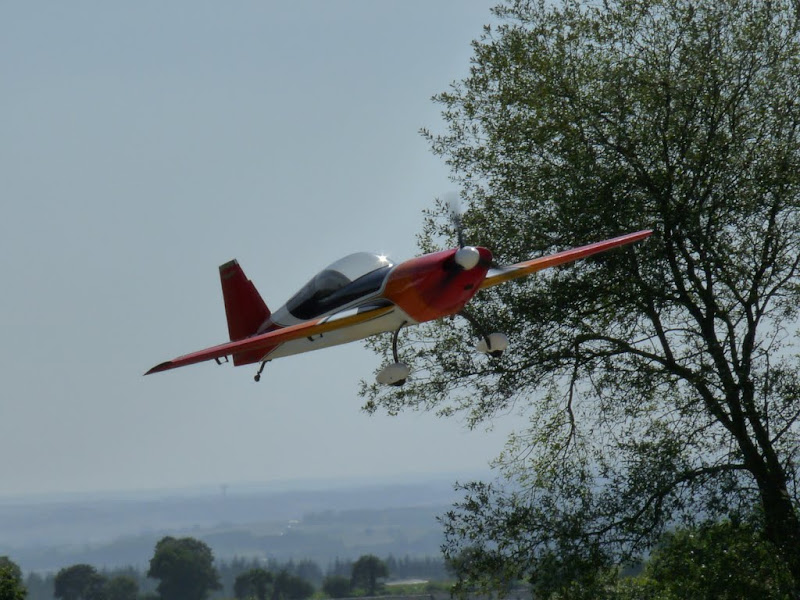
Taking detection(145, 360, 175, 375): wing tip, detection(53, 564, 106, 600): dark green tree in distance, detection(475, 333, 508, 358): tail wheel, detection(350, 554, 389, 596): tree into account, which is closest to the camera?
detection(145, 360, 175, 375): wing tip

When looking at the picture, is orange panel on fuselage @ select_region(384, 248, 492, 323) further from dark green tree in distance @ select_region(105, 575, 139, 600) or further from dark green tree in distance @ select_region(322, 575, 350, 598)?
dark green tree in distance @ select_region(322, 575, 350, 598)

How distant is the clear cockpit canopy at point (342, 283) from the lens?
12.7 metres

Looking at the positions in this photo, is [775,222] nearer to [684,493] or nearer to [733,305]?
[733,305]

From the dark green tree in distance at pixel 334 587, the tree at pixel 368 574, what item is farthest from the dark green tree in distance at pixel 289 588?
the tree at pixel 368 574

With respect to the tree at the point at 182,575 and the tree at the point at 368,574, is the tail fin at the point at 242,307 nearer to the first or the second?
the tree at the point at 182,575

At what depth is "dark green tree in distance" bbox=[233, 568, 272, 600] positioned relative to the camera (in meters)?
132

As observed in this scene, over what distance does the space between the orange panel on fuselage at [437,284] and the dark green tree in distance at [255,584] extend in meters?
125

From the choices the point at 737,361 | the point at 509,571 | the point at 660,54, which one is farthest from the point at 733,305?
the point at 509,571

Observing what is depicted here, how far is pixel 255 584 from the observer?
434 ft

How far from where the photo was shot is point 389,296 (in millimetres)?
12133

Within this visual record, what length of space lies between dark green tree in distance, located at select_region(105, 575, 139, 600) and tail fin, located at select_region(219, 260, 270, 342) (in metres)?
122

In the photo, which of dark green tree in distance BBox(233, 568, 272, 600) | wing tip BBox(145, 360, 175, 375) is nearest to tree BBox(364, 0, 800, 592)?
wing tip BBox(145, 360, 175, 375)

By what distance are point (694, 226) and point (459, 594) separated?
25.6 ft

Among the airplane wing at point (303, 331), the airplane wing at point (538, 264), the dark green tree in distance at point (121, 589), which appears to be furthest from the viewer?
the dark green tree in distance at point (121, 589)
